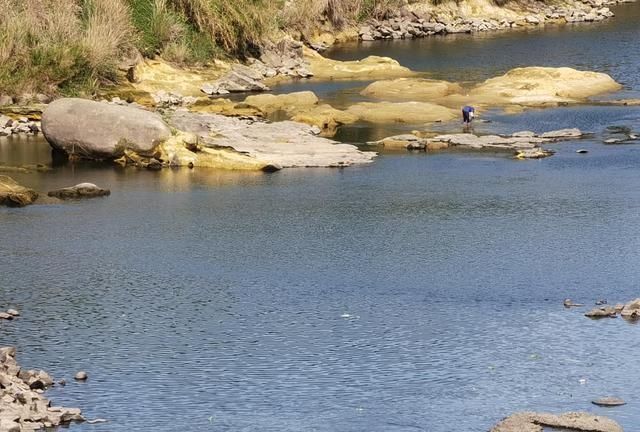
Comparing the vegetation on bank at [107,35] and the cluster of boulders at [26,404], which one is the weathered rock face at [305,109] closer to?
the vegetation on bank at [107,35]

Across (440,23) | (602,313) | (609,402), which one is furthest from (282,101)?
(440,23)

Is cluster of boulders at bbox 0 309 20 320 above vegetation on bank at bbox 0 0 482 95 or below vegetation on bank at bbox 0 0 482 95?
below

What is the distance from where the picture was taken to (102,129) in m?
35.5

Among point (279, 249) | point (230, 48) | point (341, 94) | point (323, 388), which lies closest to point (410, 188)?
point (279, 249)

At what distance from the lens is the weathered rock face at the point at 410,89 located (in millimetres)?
49406

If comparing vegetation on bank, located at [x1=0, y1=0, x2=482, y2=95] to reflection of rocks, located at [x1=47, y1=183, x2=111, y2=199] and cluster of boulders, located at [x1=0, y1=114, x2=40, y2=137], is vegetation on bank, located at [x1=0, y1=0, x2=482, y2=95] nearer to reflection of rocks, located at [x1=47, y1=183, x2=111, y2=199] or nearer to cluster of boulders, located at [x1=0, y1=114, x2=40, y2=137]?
cluster of boulders, located at [x1=0, y1=114, x2=40, y2=137]

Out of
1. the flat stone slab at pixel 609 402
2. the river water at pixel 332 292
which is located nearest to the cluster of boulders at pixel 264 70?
the river water at pixel 332 292

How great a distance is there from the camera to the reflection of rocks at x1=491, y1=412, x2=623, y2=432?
1541 centimetres

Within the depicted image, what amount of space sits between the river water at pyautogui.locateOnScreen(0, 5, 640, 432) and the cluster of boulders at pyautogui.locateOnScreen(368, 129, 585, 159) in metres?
2.18

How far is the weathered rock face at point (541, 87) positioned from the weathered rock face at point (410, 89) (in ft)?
3.87

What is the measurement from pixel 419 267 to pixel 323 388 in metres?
6.89

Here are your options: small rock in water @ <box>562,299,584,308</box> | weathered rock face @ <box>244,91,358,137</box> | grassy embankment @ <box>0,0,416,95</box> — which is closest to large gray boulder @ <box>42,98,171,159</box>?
weathered rock face @ <box>244,91,358,137</box>

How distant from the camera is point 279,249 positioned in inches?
991

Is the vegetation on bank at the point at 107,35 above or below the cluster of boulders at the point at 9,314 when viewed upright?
above
